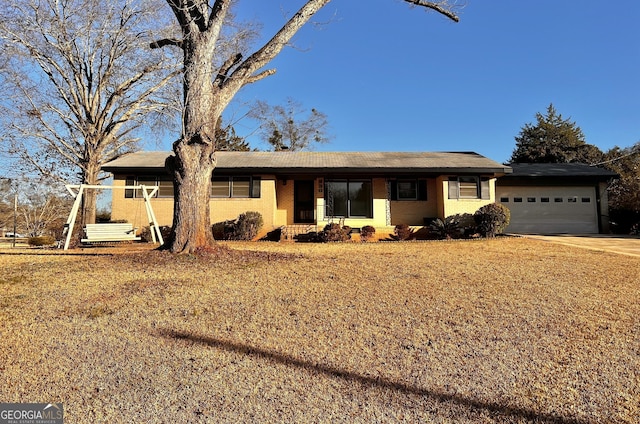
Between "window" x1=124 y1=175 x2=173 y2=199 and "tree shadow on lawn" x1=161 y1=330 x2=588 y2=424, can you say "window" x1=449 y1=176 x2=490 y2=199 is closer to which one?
"window" x1=124 y1=175 x2=173 y2=199

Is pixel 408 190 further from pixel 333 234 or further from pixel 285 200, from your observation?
pixel 285 200

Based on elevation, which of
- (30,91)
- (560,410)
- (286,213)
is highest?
(30,91)

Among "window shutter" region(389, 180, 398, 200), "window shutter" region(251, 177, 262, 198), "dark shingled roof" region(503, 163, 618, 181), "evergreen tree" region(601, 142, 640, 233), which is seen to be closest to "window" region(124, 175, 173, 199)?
"window shutter" region(251, 177, 262, 198)

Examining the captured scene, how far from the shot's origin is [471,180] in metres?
14.9

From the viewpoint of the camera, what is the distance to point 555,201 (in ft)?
55.0

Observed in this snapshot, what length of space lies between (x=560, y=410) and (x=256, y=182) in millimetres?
13481

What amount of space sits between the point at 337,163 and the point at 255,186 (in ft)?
11.7

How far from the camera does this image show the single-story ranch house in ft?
47.8

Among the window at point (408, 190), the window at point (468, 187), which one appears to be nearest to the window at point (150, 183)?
the window at point (408, 190)

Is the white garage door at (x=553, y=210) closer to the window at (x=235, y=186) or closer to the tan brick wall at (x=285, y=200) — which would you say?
the tan brick wall at (x=285, y=200)

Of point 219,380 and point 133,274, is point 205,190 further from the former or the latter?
point 219,380

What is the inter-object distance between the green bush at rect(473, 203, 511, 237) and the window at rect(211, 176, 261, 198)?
8.74 meters

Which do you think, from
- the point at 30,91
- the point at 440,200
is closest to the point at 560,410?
the point at 440,200

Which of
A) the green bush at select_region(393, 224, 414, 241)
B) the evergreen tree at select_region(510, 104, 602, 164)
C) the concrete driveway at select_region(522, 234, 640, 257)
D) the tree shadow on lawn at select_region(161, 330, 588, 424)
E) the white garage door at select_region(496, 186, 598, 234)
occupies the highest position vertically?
the evergreen tree at select_region(510, 104, 602, 164)
